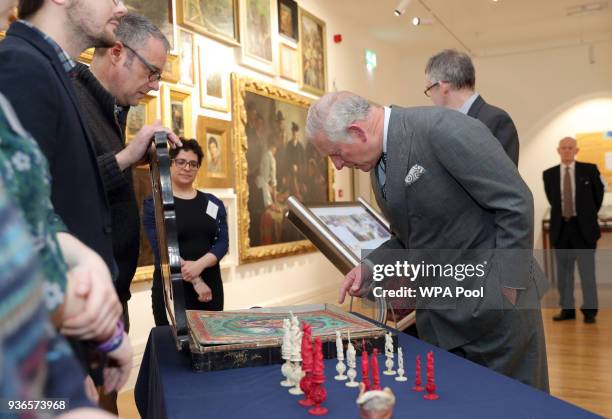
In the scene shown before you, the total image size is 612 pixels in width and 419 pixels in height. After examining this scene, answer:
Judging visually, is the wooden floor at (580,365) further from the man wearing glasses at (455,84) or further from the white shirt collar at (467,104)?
the white shirt collar at (467,104)

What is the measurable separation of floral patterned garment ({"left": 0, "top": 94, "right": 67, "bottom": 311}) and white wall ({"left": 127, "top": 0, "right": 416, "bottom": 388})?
15.9ft

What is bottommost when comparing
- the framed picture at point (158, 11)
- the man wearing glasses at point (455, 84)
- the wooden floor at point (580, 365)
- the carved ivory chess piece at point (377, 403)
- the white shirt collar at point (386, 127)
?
the wooden floor at point (580, 365)

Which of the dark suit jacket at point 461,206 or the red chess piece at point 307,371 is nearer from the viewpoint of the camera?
the red chess piece at point 307,371

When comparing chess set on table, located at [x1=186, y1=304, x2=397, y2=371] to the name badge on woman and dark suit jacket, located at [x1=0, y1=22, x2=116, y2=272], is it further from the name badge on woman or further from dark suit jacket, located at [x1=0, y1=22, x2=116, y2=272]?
the name badge on woman

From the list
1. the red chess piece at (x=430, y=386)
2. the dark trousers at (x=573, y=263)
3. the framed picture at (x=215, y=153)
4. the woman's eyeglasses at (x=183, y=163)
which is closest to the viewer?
the red chess piece at (x=430, y=386)

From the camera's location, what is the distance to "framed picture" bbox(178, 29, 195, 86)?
6.04 m

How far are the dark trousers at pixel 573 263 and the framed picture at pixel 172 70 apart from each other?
5.08m

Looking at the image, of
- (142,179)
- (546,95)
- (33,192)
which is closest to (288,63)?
(142,179)

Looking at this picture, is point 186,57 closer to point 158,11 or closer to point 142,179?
point 158,11

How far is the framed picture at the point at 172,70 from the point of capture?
5.74 m

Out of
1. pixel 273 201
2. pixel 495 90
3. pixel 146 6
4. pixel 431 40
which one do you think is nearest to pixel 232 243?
pixel 273 201

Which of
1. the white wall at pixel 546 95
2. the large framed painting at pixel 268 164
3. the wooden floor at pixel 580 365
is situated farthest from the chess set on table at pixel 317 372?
the white wall at pixel 546 95

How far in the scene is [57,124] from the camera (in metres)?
1.61

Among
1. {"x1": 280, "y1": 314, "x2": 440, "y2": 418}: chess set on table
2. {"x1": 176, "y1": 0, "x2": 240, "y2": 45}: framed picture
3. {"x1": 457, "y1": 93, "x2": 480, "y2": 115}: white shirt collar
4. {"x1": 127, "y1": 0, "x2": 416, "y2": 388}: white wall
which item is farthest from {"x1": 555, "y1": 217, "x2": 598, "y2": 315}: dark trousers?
{"x1": 280, "y1": 314, "x2": 440, "y2": 418}: chess set on table
